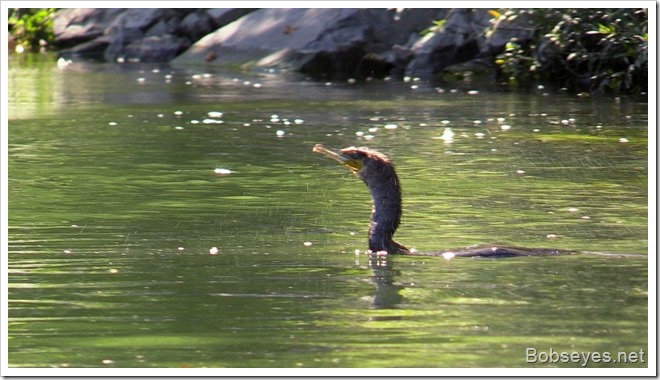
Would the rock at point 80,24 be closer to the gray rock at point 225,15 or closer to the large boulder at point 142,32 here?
the large boulder at point 142,32

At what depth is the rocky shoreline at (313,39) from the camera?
26359 millimetres

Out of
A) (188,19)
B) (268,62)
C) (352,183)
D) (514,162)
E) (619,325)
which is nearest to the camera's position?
(619,325)

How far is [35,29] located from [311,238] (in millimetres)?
27290

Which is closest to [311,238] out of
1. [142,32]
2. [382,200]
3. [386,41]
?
[382,200]

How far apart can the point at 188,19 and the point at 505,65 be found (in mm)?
11237

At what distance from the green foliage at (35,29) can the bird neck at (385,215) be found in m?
27.2

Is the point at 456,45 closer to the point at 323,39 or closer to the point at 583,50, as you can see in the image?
the point at 323,39

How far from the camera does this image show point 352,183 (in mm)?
13281

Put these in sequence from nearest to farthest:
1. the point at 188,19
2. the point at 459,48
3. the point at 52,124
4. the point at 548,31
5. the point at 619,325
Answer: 1. the point at 619,325
2. the point at 52,124
3. the point at 548,31
4. the point at 459,48
5. the point at 188,19

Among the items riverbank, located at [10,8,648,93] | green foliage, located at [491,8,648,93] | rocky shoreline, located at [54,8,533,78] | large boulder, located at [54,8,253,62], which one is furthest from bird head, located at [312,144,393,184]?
large boulder, located at [54,8,253,62]

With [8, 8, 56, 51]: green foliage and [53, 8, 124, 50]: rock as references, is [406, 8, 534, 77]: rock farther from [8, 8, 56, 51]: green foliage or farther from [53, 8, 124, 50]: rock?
[8, 8, 56, 51]: green foliage

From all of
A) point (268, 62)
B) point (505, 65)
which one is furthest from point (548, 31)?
point (268, 62)

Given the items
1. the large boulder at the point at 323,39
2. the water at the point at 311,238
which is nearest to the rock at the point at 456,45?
the large boulder at the point at 323,39

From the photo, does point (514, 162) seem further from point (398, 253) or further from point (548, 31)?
point (548, 31)
